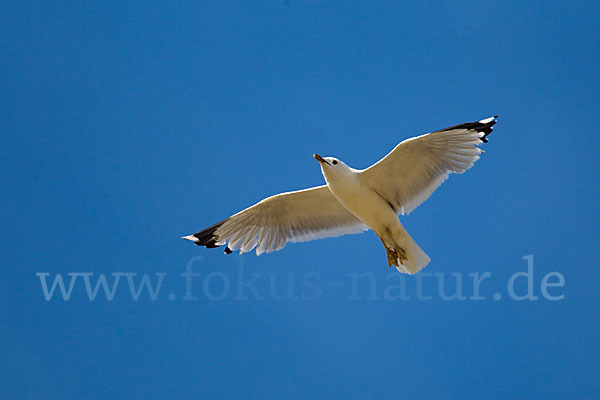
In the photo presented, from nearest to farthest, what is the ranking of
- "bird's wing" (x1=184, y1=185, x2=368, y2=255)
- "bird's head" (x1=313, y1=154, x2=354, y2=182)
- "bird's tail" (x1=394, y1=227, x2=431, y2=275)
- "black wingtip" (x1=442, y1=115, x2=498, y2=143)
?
"black wingtip" (x1=442, y1=115, x2=498, y2=143) → "bird's head" (x1=313, y1=154, x2=354, y2=182) → "bird's tail" (x1=394, y1=227, x2=431, y2=275) → "bird's wing" (x1=184, y1=185, x2=368, y2=255)

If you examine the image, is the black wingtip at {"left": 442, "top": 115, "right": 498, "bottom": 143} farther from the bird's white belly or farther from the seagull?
the bird's white belly

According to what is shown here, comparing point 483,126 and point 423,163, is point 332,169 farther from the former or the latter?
point 483,126

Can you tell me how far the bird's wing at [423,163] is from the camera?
292 inches

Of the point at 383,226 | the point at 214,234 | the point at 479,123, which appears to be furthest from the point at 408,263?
the point at 214,234

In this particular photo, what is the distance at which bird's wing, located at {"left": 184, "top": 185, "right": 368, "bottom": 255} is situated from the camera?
8.30 meters

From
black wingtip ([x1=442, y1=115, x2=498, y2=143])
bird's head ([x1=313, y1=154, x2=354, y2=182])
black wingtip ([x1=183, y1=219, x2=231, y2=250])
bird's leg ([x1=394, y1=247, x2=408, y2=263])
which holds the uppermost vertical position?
black wingtip ([x1=442, y1=115, x2=498, y2=143])

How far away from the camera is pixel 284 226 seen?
27.9 ft

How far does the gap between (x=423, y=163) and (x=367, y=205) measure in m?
0.69

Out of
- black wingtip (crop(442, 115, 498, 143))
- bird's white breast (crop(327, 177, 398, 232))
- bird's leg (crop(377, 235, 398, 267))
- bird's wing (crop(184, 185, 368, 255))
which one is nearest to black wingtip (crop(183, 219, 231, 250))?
bird's wing (crop(184, 185, 368, 255))

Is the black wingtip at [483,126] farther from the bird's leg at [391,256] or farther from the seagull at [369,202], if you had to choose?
the bird's leg at [391,256]

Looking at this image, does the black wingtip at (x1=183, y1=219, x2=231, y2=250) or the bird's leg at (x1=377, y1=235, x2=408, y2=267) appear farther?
the black wingtip at (x1=183, y1=219, x2=231, y2=250)

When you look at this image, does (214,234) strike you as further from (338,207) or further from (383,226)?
(383,226)

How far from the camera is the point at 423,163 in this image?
25.1 feet

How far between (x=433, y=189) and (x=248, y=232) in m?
2.10
